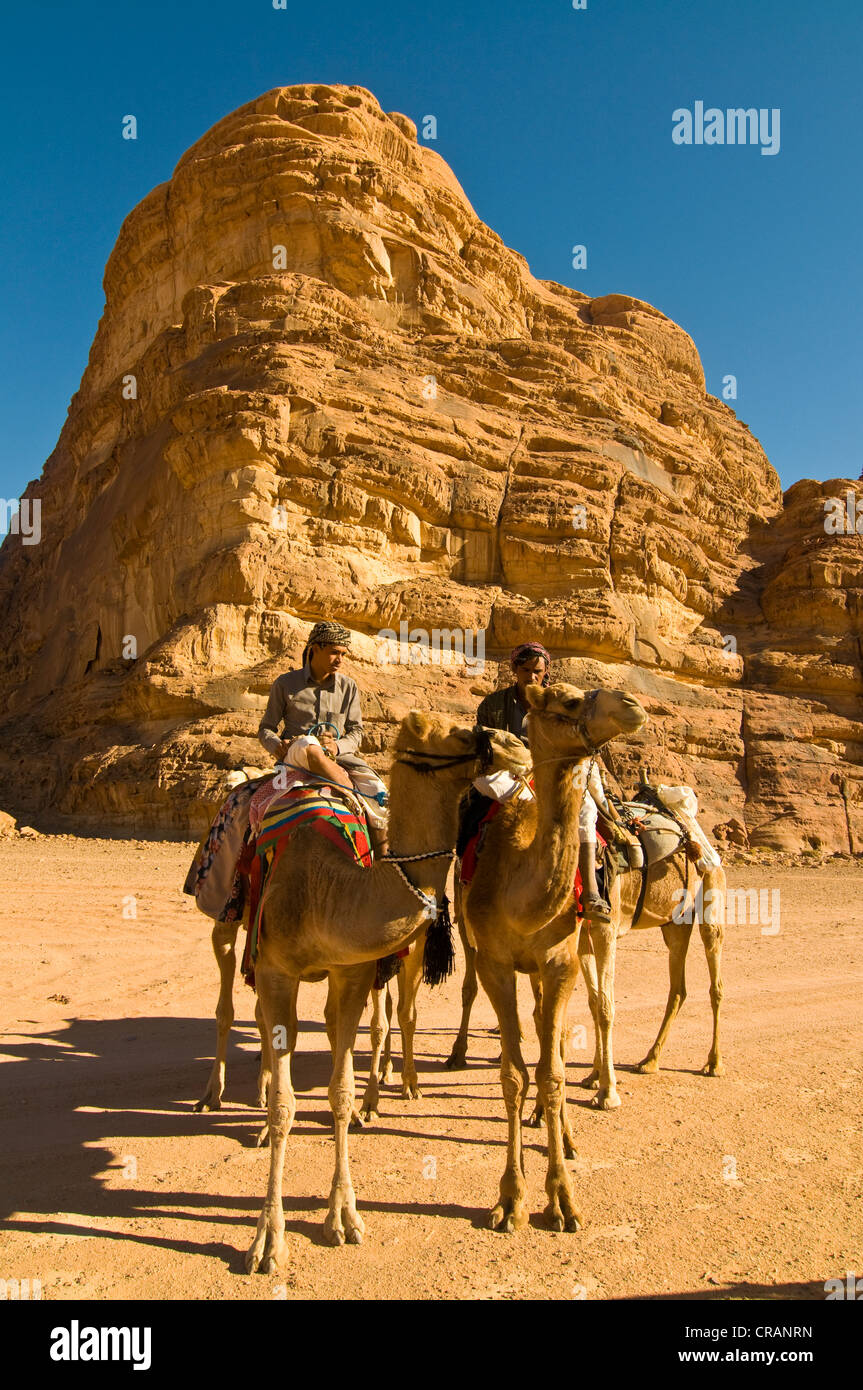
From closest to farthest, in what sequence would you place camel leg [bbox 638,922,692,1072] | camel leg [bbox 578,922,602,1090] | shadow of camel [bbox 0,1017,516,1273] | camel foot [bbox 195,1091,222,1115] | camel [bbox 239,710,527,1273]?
1. camel [bbox 239,710,527,1273]
2. shadow of camel [bbox 0,1017,516,1273]
3. camel foot [bbox 195,1091,222,1115]
4. camel leg [bbox 578,922,602,1090]
5. camel leg [bbox 638,922,692,1072]

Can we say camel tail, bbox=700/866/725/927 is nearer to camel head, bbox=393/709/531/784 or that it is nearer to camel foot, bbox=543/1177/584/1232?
camel foot, bbox=543/1177/584/1232

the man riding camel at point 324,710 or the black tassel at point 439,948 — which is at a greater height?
the man riding camel at point 324,710

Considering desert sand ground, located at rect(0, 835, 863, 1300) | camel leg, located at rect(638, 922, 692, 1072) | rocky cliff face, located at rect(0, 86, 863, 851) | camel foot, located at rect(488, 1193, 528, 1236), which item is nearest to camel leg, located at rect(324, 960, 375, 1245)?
desert sand ground, located at rect(0, 835, 863, 1300)

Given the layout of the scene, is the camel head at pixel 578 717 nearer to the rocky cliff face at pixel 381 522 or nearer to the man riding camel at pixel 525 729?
the man riding camel at pixel 525 729

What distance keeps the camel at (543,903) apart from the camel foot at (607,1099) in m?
1.95

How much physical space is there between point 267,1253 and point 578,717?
2.96m

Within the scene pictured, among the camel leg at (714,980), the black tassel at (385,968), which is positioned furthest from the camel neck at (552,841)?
the camel leg at (714,980)

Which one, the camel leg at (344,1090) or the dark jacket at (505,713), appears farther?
the dark jacket at (505,713)

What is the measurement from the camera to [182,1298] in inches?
151

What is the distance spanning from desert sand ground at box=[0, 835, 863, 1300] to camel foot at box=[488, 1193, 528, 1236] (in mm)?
101

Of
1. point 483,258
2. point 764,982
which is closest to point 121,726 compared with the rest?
point 764,982

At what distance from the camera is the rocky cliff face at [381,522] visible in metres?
27.5

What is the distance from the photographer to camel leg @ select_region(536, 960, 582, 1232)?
4.63 m

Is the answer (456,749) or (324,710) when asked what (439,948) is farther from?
(324,710)
